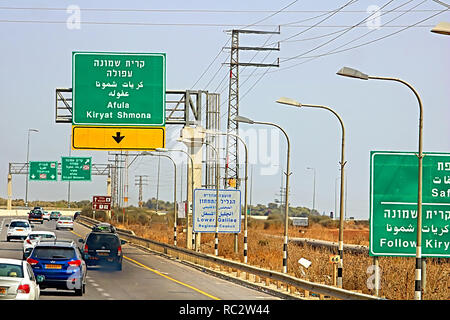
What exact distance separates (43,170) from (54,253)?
3244 inches

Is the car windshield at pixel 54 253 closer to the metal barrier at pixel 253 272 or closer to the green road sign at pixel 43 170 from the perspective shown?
the metal barrier at pixel 253 272

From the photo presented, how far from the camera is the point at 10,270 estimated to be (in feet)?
69.7

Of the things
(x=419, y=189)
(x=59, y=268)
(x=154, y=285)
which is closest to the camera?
(x=419, y=189)

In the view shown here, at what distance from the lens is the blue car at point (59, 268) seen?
92.1ft

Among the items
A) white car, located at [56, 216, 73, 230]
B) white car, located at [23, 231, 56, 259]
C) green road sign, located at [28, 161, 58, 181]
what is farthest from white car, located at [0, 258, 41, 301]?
green road sign, located at [28, 161, 58, 181]

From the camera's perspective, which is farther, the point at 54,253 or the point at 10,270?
the point at 54,253

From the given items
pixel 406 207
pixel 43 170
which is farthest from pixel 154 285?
pixel 43 170

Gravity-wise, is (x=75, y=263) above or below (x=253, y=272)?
above

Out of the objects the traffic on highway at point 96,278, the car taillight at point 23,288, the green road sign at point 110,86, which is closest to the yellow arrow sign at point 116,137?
the green road sign at point 110,86

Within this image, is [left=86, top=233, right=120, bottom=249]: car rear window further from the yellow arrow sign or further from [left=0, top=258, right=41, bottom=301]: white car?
[left=0, top=258, right=41, bottom=301]: white car

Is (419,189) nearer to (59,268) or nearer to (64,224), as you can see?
(59,268)
